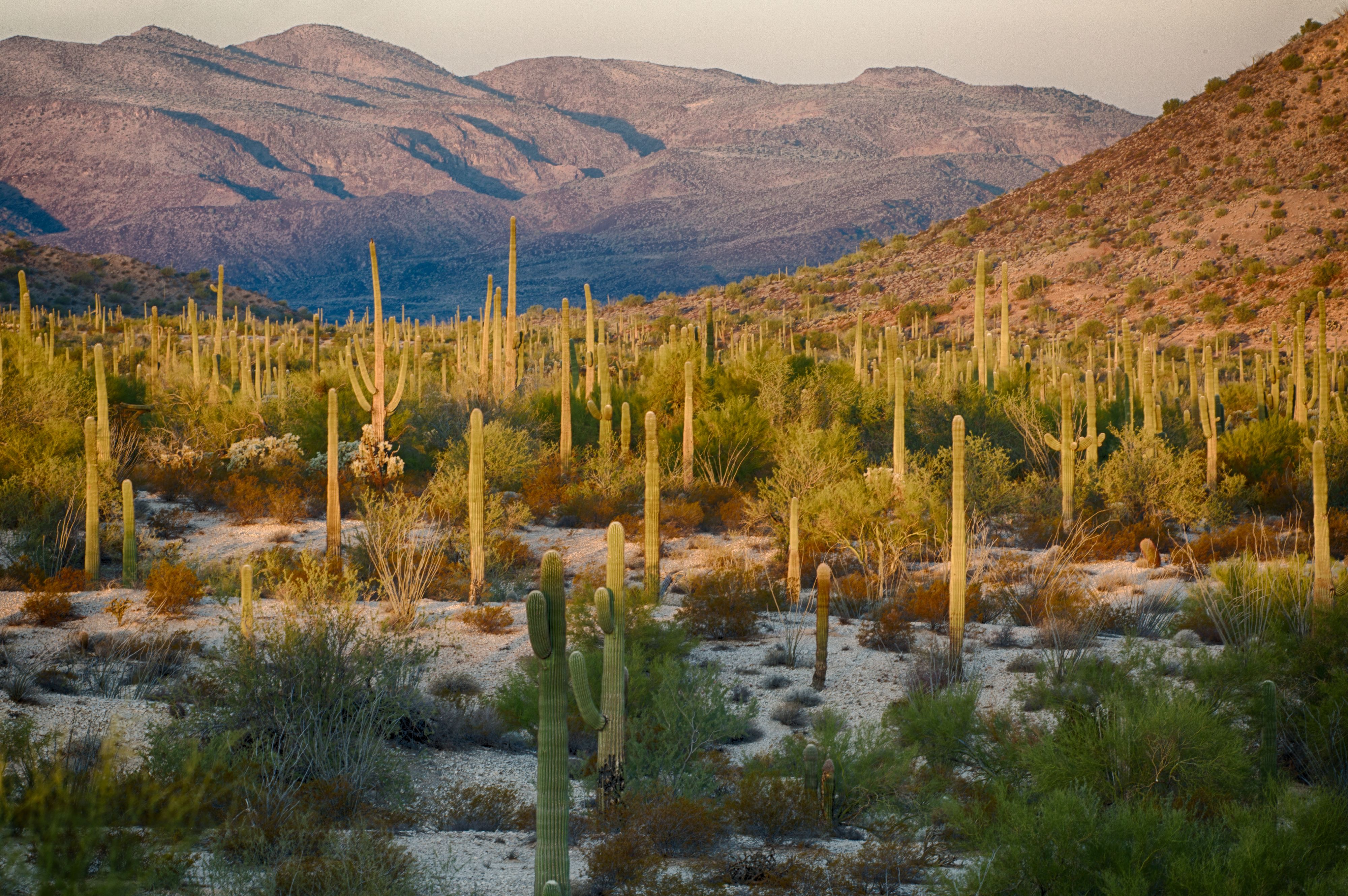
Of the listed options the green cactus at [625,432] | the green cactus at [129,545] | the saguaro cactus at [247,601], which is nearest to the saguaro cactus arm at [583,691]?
the saguaro cactus at [247,601]

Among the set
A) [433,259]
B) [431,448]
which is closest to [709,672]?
[431,448]

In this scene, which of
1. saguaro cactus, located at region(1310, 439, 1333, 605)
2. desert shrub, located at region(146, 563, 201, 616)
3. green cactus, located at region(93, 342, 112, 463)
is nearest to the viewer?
saguaro cactus, located at region(1310, 439, 1333, 605)

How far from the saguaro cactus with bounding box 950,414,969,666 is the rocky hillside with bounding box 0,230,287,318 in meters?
49.7

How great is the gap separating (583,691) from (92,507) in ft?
26.4

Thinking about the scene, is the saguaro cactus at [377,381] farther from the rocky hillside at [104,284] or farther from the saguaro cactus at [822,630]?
the rocky hillside at [104,284]

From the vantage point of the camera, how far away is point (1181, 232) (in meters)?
43.6

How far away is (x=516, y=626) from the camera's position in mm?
10695

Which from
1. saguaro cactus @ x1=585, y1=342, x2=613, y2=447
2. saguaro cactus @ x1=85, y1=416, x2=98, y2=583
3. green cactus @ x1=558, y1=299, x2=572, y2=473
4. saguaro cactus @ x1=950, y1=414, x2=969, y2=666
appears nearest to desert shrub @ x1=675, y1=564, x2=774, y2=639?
saguaro cactus @ x1=950, y1=414, x2=969, y2=666

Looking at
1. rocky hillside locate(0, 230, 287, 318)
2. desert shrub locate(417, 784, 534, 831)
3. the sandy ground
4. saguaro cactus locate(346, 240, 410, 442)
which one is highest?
rocky hillside locate(0, 230, 287, 318)

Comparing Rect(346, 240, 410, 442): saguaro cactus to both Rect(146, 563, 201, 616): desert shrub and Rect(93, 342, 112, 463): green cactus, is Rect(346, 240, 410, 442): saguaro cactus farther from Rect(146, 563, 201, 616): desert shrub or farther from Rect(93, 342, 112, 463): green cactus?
Rect(146, 563, 201, 616): desert shrub

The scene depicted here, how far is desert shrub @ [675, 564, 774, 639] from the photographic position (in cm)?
1057

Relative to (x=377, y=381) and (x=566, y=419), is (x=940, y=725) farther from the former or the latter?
(x=566, y=419)

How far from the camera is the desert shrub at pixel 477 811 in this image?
250 inches

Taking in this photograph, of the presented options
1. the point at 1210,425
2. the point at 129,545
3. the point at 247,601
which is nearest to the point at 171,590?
the point at 129,545
